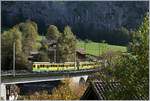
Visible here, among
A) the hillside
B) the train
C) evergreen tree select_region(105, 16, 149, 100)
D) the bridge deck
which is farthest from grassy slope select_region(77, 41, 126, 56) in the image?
evergreen tree select_region(105, 16, 149, 100)

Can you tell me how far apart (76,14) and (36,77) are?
101 metres

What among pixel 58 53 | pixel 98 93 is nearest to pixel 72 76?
pixel 58 53

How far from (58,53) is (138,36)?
68.7 metres

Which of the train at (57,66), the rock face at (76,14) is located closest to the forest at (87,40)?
the rock face at (76,14)

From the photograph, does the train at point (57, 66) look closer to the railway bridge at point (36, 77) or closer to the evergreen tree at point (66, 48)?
the railway bridge at point (36, 77)

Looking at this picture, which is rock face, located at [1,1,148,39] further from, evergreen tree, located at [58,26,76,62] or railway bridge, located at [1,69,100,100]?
railway bridge, located at [1,69,100,100]

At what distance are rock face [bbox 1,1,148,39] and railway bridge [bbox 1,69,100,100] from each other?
76.6m

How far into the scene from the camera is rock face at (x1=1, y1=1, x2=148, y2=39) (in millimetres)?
135550

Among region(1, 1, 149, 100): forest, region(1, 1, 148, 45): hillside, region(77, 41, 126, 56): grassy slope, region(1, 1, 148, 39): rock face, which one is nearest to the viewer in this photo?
region(1, 1, 149, 100): forest

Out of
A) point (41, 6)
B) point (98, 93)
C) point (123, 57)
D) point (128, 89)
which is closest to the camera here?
point (128, 89)

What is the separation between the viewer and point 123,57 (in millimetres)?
10555

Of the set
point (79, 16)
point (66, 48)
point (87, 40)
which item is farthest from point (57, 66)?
point (79, 16)

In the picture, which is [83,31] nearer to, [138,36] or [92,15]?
[92,15]

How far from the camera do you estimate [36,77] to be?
49.0m
